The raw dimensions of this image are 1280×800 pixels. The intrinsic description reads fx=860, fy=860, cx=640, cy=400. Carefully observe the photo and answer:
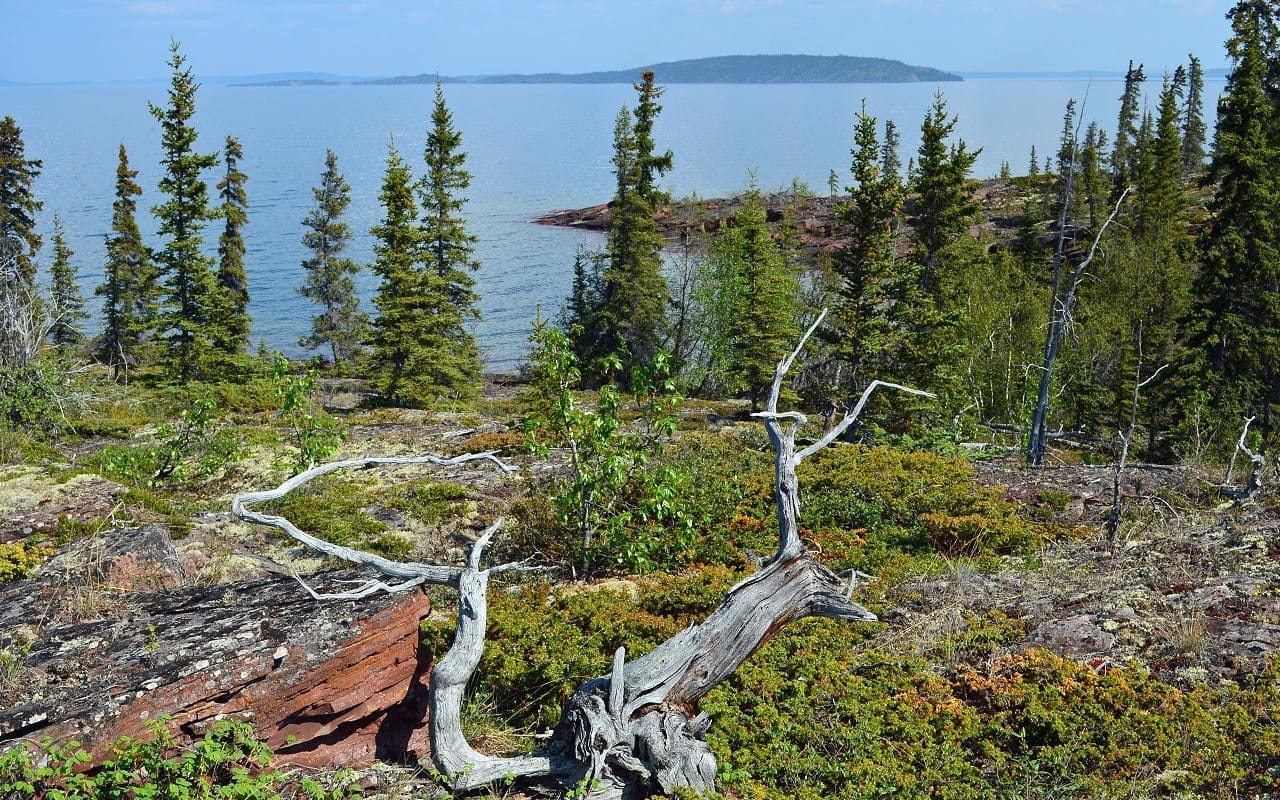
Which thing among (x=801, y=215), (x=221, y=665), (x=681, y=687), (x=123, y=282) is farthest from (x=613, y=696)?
(x=801, y=215)

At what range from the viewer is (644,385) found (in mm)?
10594

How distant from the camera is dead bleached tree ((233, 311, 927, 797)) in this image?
19.7 ft

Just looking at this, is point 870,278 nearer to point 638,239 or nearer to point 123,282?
point 638,239

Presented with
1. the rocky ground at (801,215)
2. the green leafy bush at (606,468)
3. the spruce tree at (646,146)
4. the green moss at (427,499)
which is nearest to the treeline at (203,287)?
the spruce tree at (646,146)

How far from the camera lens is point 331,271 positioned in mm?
50312

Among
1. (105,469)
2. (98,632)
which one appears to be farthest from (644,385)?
(105,469)

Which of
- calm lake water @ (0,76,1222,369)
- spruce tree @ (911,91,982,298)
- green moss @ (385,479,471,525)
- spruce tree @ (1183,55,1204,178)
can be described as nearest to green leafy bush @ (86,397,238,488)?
green moss @ (385,479,471,525)

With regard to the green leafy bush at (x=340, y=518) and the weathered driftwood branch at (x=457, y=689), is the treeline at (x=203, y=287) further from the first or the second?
the weathered driftwood branch at (x=457, y=689)

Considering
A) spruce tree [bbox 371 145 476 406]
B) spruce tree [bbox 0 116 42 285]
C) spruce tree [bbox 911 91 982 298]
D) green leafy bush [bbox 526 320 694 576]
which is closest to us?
green leafy bush [bbox 526 320 694 576]

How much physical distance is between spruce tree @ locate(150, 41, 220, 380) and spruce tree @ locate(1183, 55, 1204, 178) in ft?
299

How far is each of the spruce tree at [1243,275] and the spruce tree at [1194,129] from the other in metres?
66.9

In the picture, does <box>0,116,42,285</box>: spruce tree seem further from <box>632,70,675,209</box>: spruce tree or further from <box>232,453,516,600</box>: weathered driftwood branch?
<box>232,453,516,600</box>: weathered driftwood branch

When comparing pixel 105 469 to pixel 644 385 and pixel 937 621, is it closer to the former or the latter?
pixel 644 385

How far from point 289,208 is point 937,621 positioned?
325 feet
